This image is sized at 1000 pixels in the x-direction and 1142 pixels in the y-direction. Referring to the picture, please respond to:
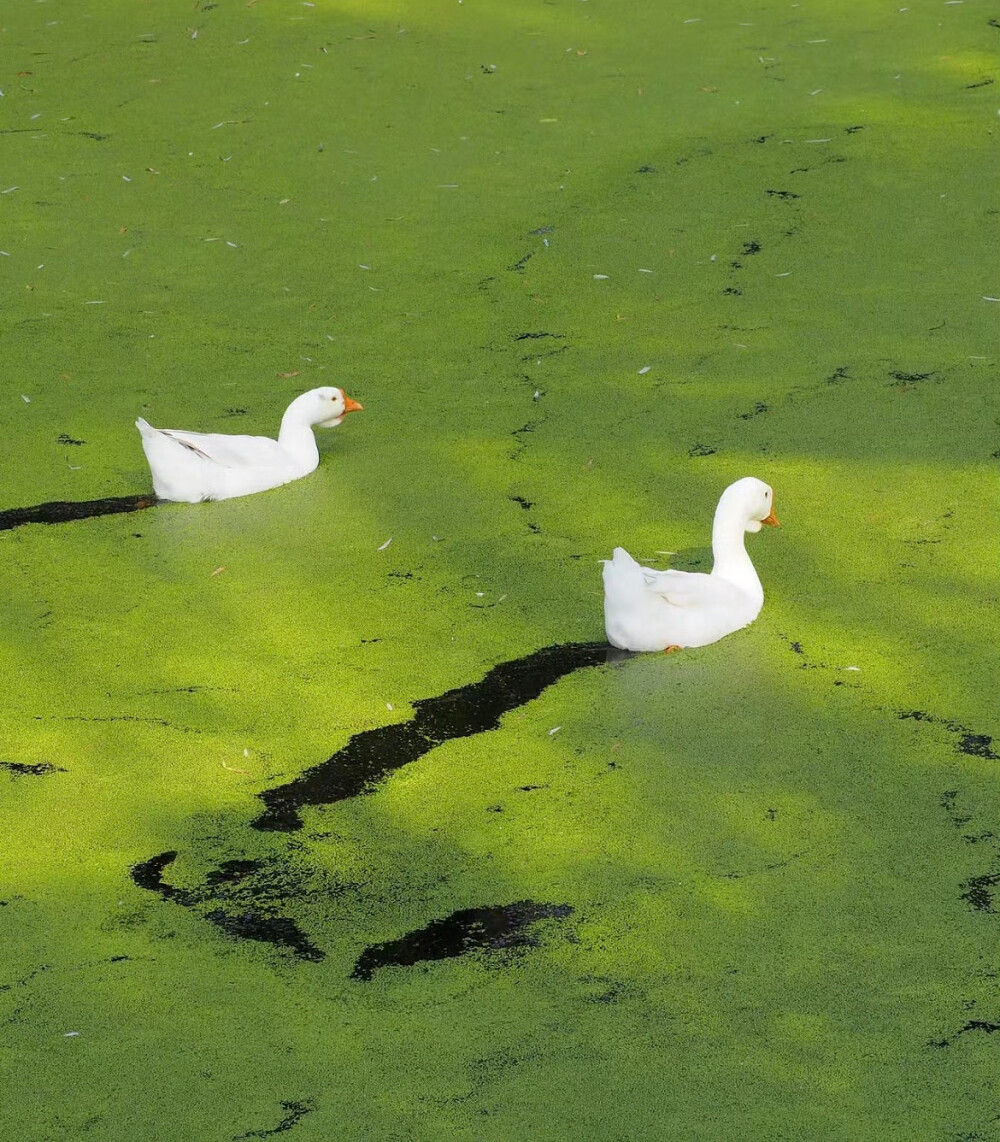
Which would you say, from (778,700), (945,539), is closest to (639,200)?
(945,539)

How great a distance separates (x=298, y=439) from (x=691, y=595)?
1.07 m

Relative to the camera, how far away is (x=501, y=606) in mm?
3078

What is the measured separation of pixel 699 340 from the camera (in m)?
4.10

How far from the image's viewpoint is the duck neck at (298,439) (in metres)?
3.57

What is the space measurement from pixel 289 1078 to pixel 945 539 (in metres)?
1.80

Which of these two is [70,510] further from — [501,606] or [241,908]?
[241,908]

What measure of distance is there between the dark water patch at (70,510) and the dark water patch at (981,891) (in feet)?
6.24

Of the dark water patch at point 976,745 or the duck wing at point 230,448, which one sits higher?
the duck wing at point 230,448

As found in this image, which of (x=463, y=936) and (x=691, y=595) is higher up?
(x=691, y=595)

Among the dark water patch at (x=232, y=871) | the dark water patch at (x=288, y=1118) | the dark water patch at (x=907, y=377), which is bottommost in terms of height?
the dark water patch at (x=288, y=1118)

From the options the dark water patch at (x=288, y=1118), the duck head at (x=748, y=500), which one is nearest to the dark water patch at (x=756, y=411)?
the duck head at (x=748, y=500)

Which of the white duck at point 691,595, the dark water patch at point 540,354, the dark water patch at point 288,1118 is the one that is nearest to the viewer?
the dark water patch at point 288,1118

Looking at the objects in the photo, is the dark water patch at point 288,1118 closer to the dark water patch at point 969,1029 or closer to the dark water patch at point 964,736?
the dark water patch at point 969,1029

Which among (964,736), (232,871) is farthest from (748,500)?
(232,871)
